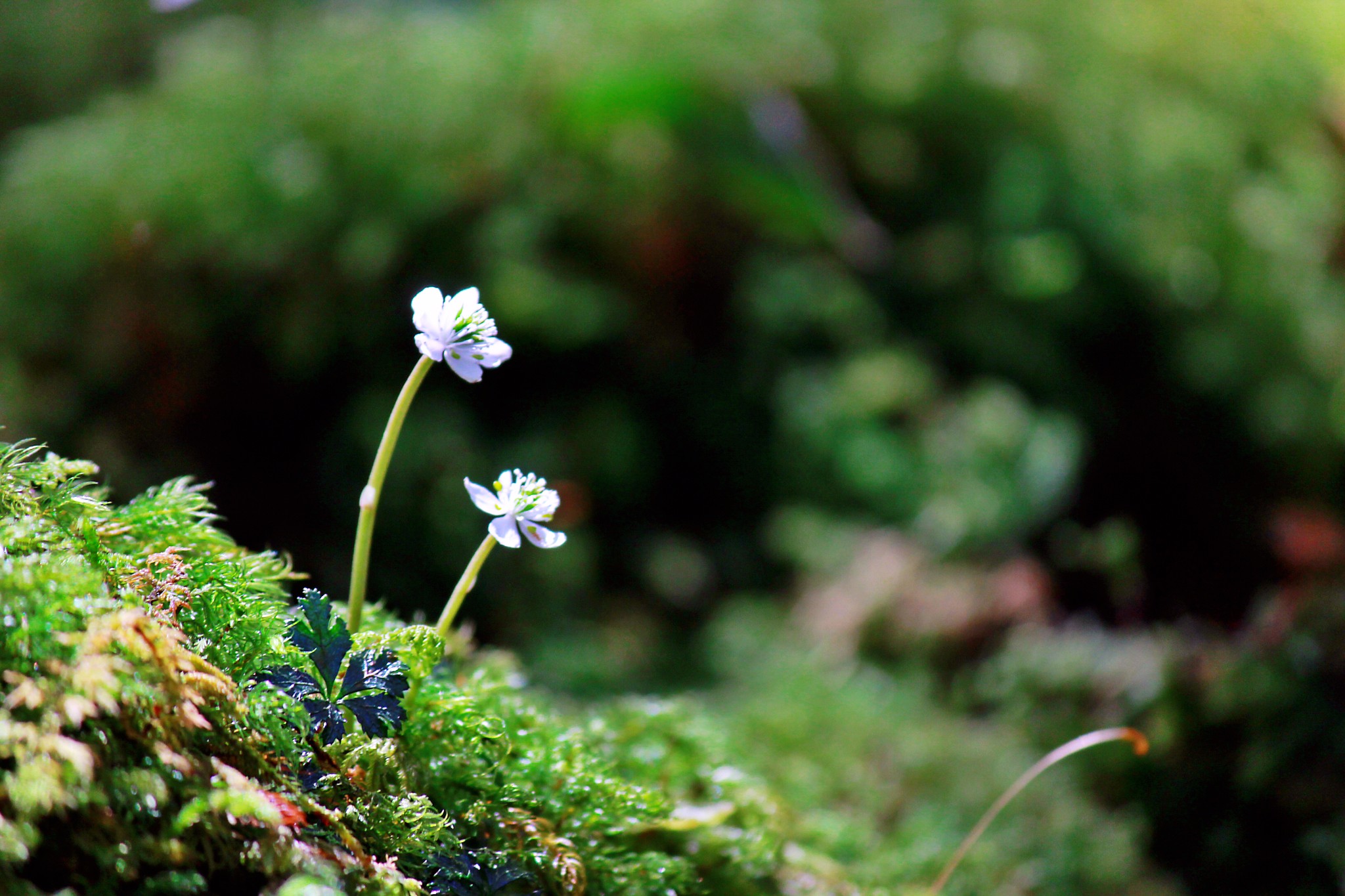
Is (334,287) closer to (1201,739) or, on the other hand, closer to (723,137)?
(723,137)

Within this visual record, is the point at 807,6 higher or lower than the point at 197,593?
higher

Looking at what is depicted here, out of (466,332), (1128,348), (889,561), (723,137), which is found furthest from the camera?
(1128,348)

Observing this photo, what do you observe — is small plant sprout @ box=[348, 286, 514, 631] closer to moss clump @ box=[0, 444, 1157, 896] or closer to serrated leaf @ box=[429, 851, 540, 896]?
moss clump @ box=[0, 444, 1157, 896]

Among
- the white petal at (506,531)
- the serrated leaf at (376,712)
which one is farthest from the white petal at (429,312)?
the serrated leaf at (376,712)

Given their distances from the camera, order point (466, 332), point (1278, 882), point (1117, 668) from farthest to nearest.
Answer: point (1117, 668), point (1278, 882), point (466, 332)

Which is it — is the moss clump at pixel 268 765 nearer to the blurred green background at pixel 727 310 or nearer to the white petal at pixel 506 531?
the white petal at pixel 506 531

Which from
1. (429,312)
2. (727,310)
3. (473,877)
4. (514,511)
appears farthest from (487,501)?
(727,310)

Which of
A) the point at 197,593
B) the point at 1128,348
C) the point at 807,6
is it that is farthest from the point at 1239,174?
the point at 197,593
